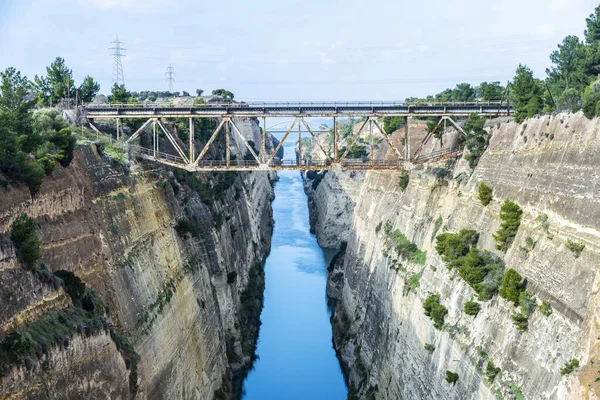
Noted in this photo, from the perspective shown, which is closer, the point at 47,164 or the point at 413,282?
the point at 47,164

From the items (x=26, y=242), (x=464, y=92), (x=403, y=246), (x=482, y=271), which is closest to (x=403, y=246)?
(x=403, y=246)

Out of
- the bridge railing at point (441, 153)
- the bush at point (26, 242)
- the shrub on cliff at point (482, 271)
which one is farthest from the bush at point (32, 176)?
the bridge railing at point (441, 153)

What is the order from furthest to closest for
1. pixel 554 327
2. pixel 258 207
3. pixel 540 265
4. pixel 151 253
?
pixel 258 207, pixel 151 253, pixel 540 265, pixel 554 327

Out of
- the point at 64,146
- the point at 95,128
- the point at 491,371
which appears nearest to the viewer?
the point at 491,371

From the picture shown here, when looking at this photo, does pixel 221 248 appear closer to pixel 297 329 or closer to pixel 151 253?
pixel 297 329

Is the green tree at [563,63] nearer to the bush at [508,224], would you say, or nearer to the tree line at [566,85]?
the tree line at [566,85]

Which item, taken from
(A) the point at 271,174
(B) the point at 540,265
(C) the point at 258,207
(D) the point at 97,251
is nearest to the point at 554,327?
(B) the point at 540,265

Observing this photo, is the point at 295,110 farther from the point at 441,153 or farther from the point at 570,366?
the point at 570,366
